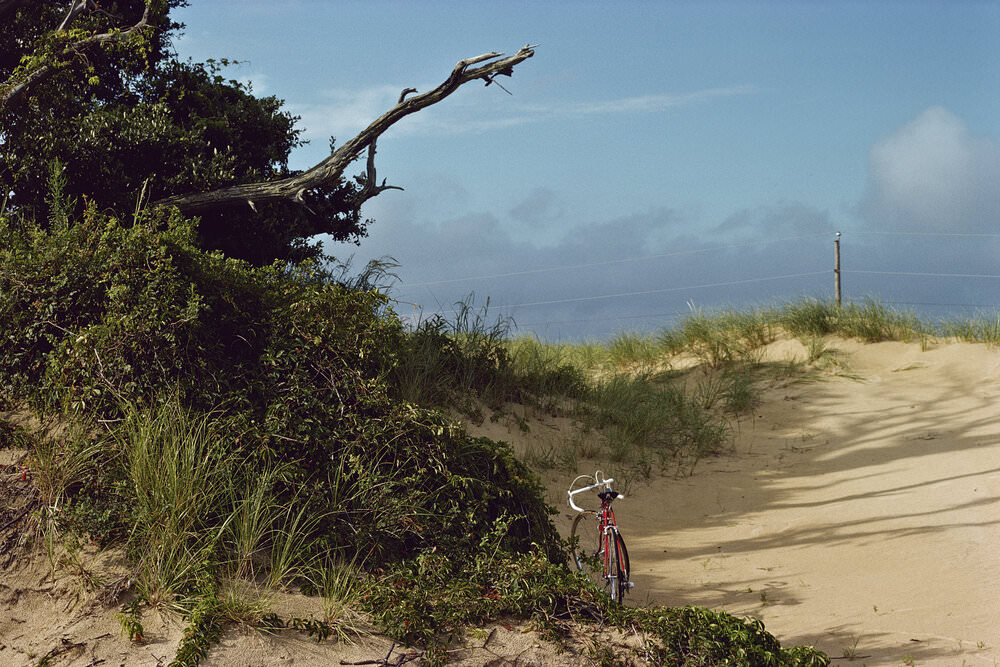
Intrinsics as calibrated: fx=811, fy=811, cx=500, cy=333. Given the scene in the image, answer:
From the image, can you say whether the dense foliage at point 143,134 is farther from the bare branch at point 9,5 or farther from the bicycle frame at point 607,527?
the bicycle frame at point 607,527

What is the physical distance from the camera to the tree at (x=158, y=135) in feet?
33.0

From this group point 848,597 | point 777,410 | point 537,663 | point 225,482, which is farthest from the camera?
point 777,410

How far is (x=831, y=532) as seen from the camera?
A: 7176 mm

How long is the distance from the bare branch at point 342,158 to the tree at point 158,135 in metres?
0.01

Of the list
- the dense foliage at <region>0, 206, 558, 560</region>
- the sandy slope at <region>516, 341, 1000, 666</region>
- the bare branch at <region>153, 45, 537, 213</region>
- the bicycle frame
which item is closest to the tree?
the bare branch at <region>153, 45, 537, 213</region>

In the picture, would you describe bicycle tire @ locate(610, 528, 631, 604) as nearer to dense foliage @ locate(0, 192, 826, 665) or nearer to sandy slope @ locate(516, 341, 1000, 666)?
dense foliage @ locate(0, 192, 826, 665)

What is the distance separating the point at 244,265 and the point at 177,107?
19.9 feet

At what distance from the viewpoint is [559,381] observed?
1020cm

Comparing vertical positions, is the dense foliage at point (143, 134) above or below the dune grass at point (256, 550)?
above

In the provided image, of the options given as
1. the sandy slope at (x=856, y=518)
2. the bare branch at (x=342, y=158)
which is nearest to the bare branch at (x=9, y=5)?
the bare branch at (x=342, y=158)

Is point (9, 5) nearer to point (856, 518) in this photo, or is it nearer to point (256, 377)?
point (256, 377)

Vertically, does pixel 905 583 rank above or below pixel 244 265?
below

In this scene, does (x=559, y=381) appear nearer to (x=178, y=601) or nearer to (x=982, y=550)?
(x=982, y=550)

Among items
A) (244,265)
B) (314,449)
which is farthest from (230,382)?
(244,265)
